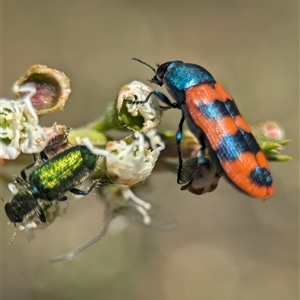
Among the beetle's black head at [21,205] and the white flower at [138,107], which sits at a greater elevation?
the white flower at [138,107]

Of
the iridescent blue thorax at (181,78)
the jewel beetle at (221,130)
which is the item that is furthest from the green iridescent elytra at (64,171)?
the iridescent blue thorax at (181,78)

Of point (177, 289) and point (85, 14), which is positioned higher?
point (85, 14)

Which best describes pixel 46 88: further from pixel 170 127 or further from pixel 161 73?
pixel 170 127

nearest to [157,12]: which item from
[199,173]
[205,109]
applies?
[205,109]

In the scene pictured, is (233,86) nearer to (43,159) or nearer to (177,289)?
(177,289)

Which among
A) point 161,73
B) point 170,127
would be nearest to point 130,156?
point 161,73

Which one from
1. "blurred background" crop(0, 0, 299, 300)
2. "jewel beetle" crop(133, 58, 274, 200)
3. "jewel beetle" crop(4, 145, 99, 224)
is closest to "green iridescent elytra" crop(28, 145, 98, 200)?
"jewel beetle" crop(4, 145, 99, 224)

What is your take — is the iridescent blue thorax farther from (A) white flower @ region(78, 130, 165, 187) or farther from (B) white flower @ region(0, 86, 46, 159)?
(B) white flower @ region(0, 86, 46, 159)

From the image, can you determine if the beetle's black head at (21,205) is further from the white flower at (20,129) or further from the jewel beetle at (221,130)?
the jewel beetle at (221,130)
